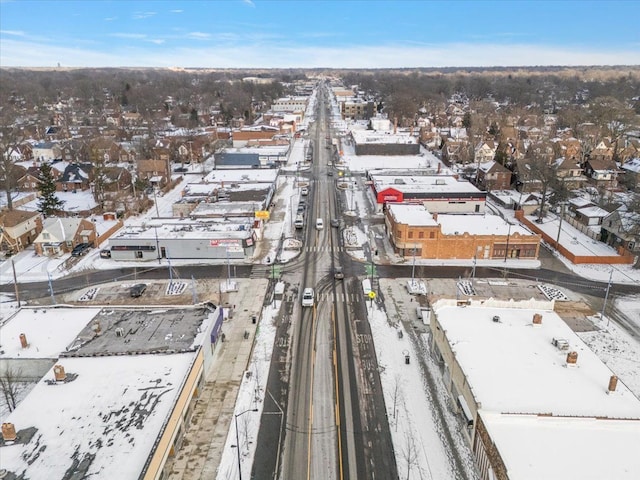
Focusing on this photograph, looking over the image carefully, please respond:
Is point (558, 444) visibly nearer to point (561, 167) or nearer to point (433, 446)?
point (433, 446)

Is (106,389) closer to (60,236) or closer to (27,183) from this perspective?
(60,236)

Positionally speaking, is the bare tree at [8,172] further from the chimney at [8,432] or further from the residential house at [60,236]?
the chimney at [8,432]

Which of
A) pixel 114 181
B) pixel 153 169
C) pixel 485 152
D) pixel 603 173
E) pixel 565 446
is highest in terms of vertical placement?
pixel 485 152

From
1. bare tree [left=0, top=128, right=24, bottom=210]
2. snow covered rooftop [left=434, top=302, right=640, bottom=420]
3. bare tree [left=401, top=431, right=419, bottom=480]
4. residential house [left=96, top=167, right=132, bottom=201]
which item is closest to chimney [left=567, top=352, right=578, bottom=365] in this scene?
snow covered rooftop [left=434, top=302, right=640, bottom=420]

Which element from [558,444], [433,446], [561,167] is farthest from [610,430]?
[561,167]

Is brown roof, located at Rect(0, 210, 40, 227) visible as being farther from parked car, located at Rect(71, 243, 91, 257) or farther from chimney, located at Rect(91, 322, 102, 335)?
chimney, located at Rect(91, 322, 102, 335)

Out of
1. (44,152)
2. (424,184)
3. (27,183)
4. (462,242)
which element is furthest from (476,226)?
(44,152)
